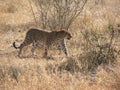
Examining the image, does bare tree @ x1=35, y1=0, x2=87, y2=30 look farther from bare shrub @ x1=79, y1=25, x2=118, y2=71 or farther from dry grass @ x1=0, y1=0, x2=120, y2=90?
bare shrub @ x1=79, y1=25, x2=118, y2=71

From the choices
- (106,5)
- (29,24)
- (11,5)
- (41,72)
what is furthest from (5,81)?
(106,5)

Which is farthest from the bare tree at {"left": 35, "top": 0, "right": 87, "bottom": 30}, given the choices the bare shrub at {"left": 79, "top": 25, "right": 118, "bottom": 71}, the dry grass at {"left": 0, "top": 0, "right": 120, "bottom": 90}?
the bare shrub at {"left": 79, "top": 25, "right": 118, "bottom": 71}

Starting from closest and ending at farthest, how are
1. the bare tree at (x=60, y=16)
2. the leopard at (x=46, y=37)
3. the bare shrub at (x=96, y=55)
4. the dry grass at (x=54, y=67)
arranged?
the dry grass at (x=54, y=67) → the bare shrub at (x=96, y=55) → the leopard at (x=46, y=37) → the bare tree at (x=60, y=16)

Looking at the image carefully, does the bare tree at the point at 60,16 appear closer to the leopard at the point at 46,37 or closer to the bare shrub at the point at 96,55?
the leopard at the point at 46,37

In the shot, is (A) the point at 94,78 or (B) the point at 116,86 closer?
(B) the point at 116,86

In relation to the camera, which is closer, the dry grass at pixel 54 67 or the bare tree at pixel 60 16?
the dry grass at pixel 54 67

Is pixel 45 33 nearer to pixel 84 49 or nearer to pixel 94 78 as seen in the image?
pixel 84 49

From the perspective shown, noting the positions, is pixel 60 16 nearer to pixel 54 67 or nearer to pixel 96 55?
pixel 96 55

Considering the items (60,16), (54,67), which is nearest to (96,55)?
(54,67)

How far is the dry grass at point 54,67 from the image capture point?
605 centimetres

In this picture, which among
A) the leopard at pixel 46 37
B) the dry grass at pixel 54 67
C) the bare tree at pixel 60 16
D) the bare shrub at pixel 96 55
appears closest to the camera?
the dry grass at pixel 54 67

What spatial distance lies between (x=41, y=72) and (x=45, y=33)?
2266mm

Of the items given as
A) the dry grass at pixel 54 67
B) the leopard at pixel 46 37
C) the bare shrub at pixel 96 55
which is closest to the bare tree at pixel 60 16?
the dry grass at pixel 54 67

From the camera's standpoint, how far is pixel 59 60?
326 inches
